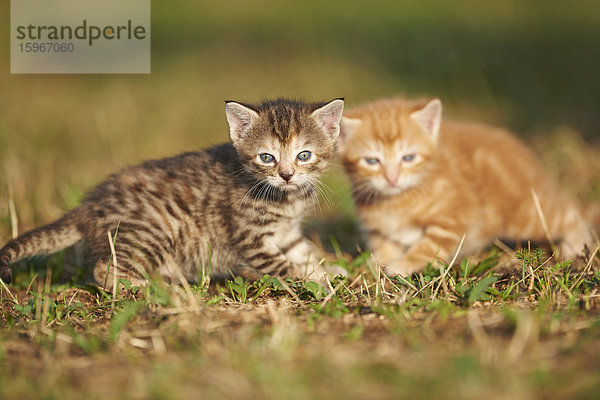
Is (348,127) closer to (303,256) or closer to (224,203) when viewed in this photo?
(303,256)

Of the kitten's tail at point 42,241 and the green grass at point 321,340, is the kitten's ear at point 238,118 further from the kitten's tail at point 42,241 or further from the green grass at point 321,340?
the kitten's tail at point 42,241

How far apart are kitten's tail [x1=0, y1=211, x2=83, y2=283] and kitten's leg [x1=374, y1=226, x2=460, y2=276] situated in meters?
2.02

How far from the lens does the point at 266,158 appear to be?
135 inches

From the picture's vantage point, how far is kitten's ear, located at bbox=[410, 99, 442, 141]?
387 centimetres

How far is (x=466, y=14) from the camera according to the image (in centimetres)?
1125

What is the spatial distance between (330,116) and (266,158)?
519 mm

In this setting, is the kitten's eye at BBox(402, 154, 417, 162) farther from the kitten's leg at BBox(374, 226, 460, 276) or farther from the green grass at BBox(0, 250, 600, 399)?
the green grass at BBox(0, 250, 600, 399)

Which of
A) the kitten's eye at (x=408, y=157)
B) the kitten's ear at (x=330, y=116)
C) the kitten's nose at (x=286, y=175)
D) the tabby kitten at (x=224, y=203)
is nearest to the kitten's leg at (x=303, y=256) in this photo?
the tabby kitten at (x=224, y=203)

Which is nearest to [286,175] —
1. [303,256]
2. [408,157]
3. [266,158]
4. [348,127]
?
[266,158]

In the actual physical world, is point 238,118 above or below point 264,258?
above

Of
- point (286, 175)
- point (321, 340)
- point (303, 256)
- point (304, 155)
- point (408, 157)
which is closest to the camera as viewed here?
point (321, 340)

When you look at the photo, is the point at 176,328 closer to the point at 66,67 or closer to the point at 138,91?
the point at 138,91

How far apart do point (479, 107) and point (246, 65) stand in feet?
13.0

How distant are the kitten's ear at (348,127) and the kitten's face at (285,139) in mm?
354
